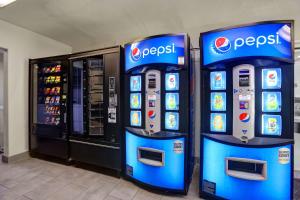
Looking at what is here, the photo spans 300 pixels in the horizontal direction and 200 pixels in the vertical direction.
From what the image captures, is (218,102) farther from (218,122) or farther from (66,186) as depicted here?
(66,186)

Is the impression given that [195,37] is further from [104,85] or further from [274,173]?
[274,173]

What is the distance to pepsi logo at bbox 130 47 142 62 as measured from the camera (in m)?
2.20

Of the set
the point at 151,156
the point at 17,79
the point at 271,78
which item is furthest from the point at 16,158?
the point at 271,78

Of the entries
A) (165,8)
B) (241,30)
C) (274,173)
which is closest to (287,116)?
(274,173)

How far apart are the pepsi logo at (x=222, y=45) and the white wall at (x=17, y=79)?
381 cm

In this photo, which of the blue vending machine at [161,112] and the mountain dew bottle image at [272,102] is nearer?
the mountain dew bottle image at [272,102]

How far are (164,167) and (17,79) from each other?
344 cm

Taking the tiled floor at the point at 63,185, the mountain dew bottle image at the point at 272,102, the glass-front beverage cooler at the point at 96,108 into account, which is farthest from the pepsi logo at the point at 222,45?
the tiled floor at the point at 63,185

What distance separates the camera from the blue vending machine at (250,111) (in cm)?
162

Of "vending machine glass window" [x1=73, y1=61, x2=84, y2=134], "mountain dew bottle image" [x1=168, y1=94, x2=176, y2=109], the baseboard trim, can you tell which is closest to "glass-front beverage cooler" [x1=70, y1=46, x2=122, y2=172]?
"vending machine glass window" [x1=73, y1=61, x2=84, y2=134]

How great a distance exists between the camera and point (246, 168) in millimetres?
1806

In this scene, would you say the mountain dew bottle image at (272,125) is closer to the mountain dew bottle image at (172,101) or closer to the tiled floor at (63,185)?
the mountain dew bottle image at (172,101)

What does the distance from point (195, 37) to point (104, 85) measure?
197 cm

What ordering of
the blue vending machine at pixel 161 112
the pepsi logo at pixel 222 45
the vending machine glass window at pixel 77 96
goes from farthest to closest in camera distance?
the vending machine glass window at pixel 77 96 < the blue vending machine at pixel 161 112 < the pepsi logo at pixel 222 45
